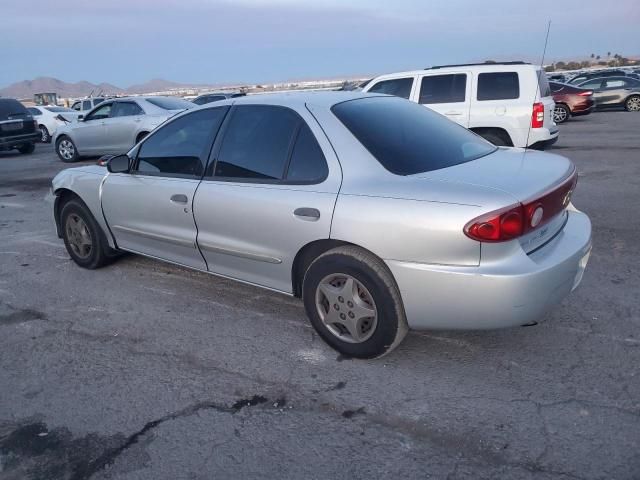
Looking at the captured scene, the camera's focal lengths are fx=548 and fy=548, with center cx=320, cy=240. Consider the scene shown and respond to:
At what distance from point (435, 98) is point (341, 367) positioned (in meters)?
7.68

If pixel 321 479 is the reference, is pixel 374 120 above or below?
above

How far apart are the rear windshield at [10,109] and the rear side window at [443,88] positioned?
12269 mm

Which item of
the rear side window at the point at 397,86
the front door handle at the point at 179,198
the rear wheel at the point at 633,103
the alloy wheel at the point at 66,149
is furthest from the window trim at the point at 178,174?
the rear wheel at the point at 633,103

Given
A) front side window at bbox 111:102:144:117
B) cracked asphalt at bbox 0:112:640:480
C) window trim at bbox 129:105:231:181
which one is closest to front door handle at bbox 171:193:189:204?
window trim at bbox 129:105:231:181

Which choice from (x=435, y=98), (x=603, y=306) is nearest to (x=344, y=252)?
(x=603, y=306)

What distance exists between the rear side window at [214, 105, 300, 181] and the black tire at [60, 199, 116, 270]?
1.80 meters

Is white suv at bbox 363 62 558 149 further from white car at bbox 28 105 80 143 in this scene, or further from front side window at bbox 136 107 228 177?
white car at bbox 28 105 80 143

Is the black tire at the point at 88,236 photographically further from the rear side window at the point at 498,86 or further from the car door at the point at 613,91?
the car door at the point at 613,91

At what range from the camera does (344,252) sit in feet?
10.7

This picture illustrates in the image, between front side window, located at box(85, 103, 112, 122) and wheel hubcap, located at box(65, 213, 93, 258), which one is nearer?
wheel hubcap, located at box(65, 213, 93, 258)

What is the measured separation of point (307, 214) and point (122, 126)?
10519 mm

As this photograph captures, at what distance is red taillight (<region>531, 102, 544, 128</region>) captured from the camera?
30.1 feet

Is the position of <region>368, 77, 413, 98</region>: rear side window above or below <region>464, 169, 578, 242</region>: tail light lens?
above

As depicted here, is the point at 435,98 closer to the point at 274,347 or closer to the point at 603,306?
the point at 603,306
